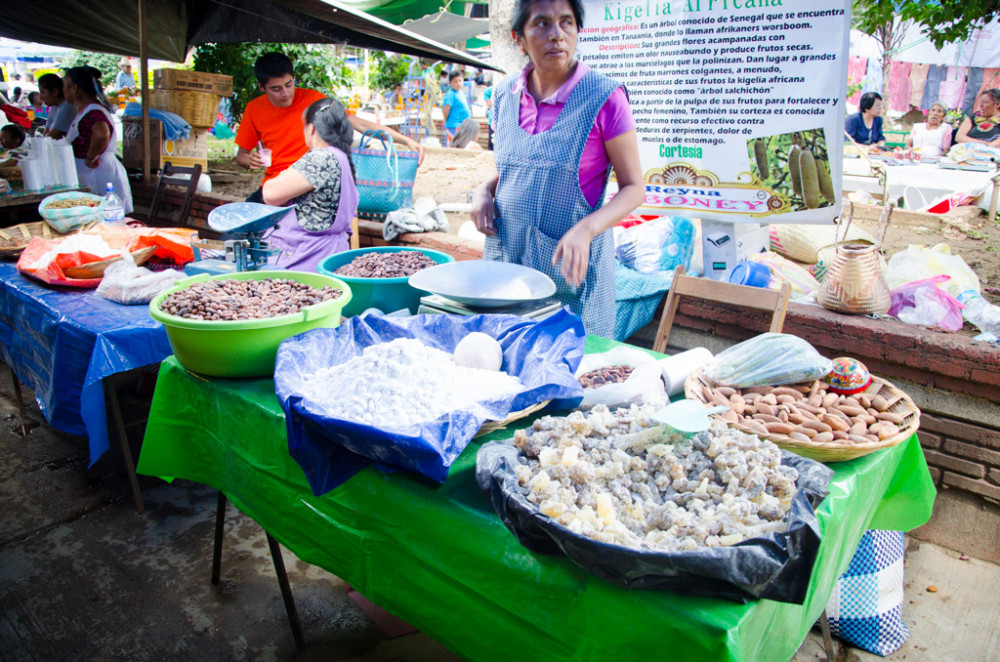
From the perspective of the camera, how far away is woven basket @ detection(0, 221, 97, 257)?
3088mm

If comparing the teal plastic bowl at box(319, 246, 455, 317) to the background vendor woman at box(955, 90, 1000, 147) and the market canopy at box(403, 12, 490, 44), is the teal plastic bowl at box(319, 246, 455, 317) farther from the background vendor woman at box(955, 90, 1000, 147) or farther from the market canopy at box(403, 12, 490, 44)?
the background vendor woman at box(955, 90, 1000, 147)

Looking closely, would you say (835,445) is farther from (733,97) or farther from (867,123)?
(867,123)

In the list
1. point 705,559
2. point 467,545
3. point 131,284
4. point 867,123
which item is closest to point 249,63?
point 131,284

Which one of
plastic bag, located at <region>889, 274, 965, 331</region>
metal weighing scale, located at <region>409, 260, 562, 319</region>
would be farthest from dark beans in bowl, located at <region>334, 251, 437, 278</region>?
plastic bag, located at <region>889, 274, 965, 331</region>

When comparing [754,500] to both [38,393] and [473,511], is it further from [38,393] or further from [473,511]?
[38,393]

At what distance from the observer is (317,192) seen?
10.0 feet

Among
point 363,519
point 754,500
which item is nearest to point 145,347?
point 363,519

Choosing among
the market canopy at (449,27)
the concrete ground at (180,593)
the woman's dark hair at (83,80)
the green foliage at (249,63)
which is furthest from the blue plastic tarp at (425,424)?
the market canopy at (449,27)

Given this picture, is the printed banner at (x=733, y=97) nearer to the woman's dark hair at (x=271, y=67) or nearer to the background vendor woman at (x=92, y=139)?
the woman's dark hair at (x=271, y=67)

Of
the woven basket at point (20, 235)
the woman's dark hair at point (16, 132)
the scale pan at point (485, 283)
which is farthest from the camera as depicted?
the woman's dark hair at point (16, 132)

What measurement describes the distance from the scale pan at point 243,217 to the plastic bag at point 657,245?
2.02 m

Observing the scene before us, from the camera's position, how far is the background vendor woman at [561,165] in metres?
2.04

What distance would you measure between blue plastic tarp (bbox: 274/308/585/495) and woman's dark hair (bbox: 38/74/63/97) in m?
6.31

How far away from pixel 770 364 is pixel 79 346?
2405 millimetres
